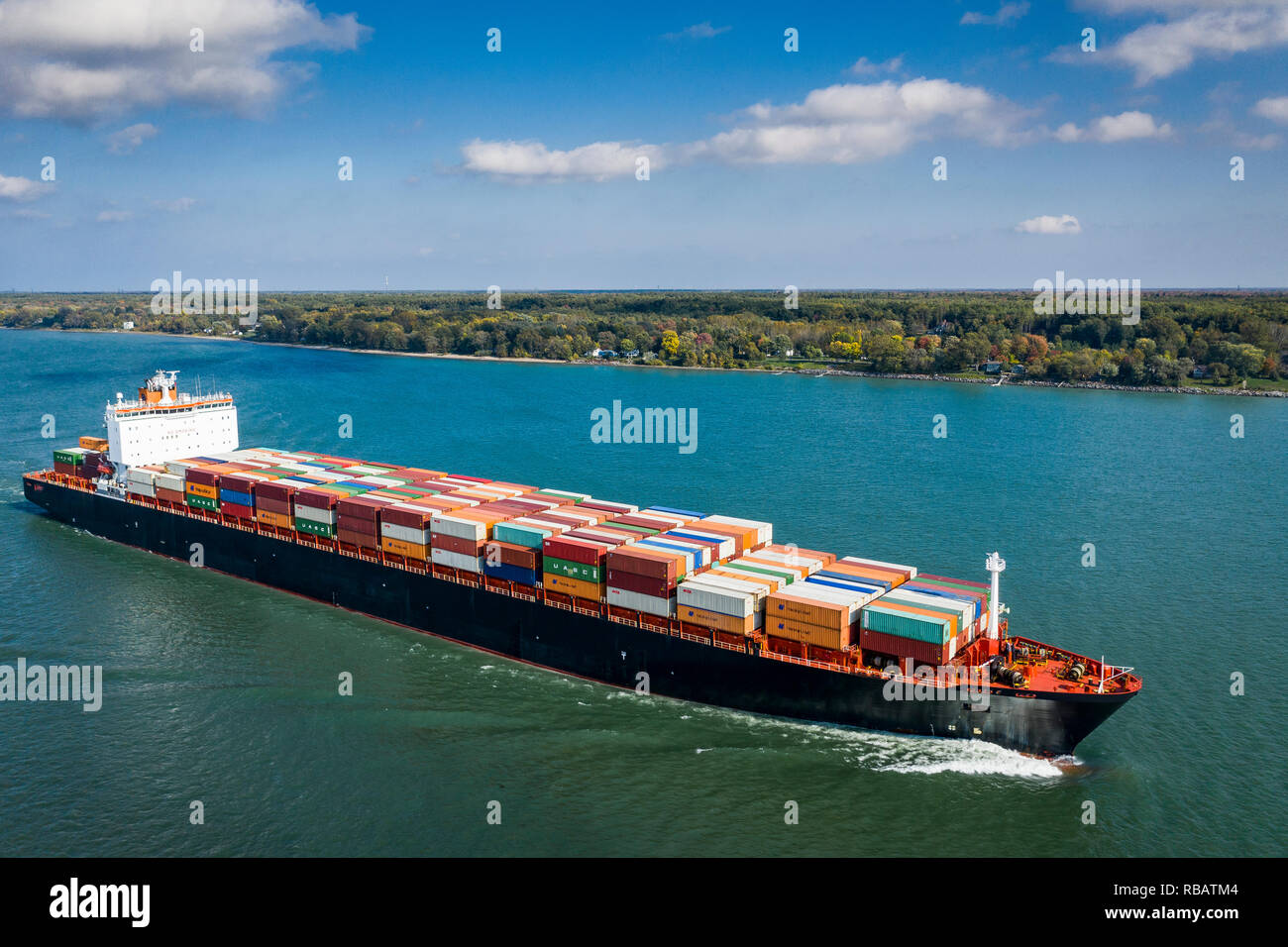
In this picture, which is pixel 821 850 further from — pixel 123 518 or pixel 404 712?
pixel 123 518

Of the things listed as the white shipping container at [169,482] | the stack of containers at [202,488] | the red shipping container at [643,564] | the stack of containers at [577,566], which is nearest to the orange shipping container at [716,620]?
the red shipping container at [643,564]

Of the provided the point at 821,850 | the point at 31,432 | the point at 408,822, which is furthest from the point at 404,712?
the point at 31,432

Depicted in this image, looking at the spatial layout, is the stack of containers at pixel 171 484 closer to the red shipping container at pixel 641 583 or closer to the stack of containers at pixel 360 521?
the stack of containers at pixel 360 521

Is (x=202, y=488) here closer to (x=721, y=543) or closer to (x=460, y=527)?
(x=460, y=527)

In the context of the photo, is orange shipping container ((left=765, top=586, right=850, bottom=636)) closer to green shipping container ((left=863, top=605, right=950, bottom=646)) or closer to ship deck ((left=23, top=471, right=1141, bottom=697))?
green shipping container ((left=863, top=605, right=950, bottom=646))

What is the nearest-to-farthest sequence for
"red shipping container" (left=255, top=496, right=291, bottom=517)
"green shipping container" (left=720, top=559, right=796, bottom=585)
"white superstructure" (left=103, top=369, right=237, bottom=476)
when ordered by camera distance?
1. "green shipping container" (left=720, top=559, right=796, bottom=585)
2. "red shipping container" (left=255, top=496, right=291, bottom=517)
3. "white superstructure" (left=103, top=369, right=237, bottom=476)

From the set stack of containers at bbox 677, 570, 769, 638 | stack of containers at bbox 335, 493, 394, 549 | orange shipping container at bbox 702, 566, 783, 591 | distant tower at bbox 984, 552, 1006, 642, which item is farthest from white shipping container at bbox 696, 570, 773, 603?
stack of containers at bbox 335, 493, 394, 549
